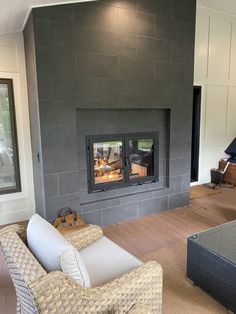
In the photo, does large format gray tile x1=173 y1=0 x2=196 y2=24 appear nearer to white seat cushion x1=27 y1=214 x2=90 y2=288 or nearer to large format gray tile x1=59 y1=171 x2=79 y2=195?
large format gray tile x1=59 y1=171 x2=79 y2=195

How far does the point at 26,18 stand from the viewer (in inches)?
106

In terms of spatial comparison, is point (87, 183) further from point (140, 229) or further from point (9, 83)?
point (9, 83)

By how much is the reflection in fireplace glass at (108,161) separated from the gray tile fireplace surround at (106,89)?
0.61ft

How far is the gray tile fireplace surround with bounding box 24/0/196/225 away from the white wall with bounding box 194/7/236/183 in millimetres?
1137

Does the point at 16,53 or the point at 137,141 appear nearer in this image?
the point at 16,53

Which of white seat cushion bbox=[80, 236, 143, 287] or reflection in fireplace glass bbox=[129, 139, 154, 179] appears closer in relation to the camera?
white seat cushion bbox=[80, 236, 143, 287]

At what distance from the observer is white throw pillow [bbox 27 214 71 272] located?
3.99 ft

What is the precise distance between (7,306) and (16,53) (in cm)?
273

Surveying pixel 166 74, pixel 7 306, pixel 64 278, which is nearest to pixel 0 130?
pixel 7 306

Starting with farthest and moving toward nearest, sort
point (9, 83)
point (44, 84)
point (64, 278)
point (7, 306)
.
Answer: point (9, 83), point (44, 84), point (7, 306), point (64, 278)

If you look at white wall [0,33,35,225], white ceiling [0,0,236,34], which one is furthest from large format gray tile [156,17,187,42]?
white wall [0,33,35,225]

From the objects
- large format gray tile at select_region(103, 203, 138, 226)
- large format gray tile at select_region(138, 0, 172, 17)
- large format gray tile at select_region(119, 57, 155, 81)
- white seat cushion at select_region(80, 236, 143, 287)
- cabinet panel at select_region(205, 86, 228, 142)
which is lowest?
large format gray tile at select_region(103, 203, 138, 226)

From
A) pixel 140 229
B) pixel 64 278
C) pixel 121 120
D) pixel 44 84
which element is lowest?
pixel 140 229

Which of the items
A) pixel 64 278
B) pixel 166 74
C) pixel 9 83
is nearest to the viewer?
pixel 64 278
